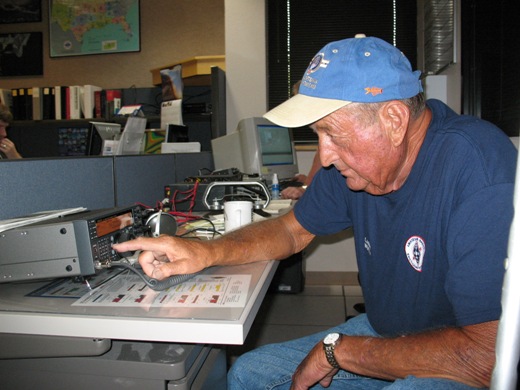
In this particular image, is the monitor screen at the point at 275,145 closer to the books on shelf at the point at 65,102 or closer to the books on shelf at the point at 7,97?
the books on shelf at the point at 65,102

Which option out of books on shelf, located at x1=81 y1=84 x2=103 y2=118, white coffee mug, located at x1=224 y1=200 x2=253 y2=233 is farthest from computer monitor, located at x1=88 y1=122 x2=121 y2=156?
books on shelf, located at x1=81 y1=84 x2=103 y2=118

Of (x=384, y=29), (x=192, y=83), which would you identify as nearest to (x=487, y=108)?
(x=384, y=29)

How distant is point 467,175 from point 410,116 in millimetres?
195

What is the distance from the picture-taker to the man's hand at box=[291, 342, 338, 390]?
965 mm

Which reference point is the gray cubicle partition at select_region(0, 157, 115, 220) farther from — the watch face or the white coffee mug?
the watch face

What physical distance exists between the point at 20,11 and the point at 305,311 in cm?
494

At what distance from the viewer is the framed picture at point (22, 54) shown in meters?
5.51

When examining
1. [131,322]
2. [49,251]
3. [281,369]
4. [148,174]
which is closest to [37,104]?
[148,174]

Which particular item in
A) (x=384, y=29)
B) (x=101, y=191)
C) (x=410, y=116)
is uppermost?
(x=384, y=29)

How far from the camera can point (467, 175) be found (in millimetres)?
823

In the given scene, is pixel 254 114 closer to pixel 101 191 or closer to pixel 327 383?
pixel 101 191

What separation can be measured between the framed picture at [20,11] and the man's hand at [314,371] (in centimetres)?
576

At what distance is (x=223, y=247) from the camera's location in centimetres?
113

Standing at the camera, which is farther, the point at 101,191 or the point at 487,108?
the point at 487,108
